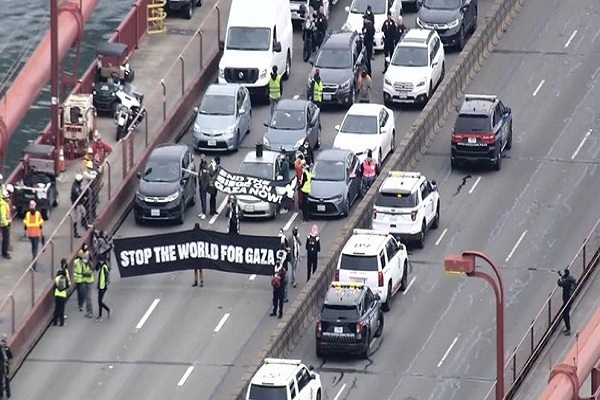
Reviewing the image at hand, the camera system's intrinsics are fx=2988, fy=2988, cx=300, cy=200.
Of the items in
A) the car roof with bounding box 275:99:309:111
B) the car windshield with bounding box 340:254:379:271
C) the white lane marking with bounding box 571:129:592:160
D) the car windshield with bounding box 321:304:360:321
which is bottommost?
the car roof with bounding box 275:99:309:111

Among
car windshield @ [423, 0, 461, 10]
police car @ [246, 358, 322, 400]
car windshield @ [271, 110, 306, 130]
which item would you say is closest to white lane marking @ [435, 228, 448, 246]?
car windshield @ [271, 110, 306, 130]

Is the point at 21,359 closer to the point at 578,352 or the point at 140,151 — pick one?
the point at 140,151

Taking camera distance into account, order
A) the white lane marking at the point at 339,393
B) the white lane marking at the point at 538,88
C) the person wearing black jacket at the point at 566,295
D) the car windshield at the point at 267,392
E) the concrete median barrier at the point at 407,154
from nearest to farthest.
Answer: the car windshield at the point at 267,392, the white lane marking at the point at 339,393, the concrete median barrier at the point at 407,154, the person wearing black jacket at the point at 566,295, the white lane marking at the point at 538,88

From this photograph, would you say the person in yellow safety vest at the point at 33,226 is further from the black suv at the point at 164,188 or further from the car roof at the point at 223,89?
the car roof at the point at 223,89

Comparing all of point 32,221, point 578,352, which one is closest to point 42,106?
point 32,221

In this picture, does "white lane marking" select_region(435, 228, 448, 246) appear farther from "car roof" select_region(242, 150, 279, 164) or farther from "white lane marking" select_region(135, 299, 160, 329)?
"white lane marking" select_region(135, 299, 160, 329)

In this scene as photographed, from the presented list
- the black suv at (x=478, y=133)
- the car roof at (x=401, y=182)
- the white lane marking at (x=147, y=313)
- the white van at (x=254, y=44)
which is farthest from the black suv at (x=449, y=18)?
the white lane marking at (x=147, y=313)
